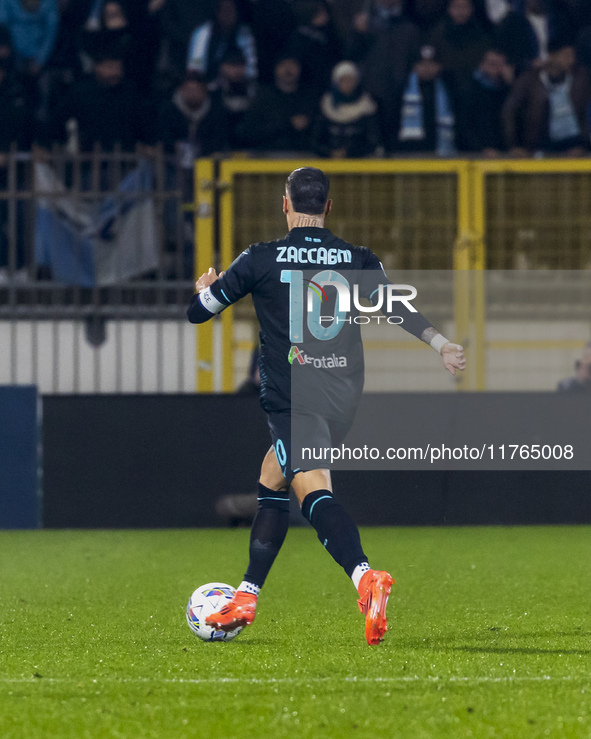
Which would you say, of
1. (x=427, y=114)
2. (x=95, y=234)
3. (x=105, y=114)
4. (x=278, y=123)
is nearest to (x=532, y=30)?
(x=427, y=114)

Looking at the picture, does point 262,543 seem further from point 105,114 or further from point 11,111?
point 11,111

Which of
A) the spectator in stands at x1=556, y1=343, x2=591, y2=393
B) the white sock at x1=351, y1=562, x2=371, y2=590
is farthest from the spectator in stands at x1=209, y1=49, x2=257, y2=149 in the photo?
the white sock at x1=351, y1=562, x2=371, y2=590

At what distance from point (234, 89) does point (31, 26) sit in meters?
2.04

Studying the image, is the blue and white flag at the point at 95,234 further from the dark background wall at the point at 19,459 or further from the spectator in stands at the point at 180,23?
the spectator in stands at the point at 180,23

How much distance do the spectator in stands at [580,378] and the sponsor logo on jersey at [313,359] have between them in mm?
5238

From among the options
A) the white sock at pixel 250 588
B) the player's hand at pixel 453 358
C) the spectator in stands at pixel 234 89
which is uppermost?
the spectator in stands at pixel 234 89

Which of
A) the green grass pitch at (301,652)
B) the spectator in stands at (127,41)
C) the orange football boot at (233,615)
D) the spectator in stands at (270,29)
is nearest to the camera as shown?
the green grass pitch at (301,652)

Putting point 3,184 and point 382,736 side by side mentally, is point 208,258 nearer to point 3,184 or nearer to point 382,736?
point 3,184

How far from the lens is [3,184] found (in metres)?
10.9

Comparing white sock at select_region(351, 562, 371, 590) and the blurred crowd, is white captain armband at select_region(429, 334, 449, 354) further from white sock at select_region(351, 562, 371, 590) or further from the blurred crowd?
the blurred crowd

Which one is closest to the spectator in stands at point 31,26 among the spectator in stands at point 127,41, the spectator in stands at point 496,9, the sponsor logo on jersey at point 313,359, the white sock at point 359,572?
the spectator in stands at point 127,41

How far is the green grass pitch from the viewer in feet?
11.1

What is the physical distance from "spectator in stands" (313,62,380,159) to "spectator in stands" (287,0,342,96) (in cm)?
25

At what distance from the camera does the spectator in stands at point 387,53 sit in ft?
35.7
